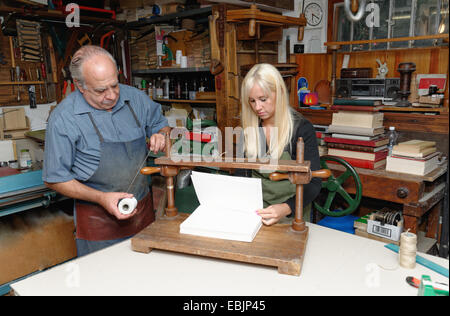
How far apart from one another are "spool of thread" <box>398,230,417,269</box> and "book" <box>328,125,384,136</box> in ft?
4.97

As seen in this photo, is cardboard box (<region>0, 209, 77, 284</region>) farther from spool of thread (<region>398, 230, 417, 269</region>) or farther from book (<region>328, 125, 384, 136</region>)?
spool of thread (<region>398, 230, 417, 269</region>)

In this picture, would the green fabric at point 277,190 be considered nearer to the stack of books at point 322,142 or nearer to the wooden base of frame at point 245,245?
the wooden base of frame at point 245,245

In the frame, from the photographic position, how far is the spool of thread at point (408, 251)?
1241 millimetres

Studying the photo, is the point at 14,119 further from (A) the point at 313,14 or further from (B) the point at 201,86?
(A) the point at 313,14

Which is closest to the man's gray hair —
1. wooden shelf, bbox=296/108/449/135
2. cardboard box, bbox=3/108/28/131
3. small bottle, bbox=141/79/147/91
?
wooden shelf, bbox=296/108/449/135

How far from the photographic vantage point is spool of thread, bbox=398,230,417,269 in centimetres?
124

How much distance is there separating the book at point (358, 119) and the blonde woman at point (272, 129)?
0.98 meters

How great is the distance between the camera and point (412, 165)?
246cm

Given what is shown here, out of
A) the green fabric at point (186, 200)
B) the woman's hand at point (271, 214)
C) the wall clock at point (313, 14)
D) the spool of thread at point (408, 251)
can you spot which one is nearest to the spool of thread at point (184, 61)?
the wall clock at point (313, 14)

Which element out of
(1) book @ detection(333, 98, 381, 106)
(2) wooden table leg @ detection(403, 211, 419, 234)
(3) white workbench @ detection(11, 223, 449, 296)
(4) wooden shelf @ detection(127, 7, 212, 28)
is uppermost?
(4) wooden shelf @ detection(127, 7, 212, 28)

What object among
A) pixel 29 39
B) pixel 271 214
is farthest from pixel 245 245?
pixel 29 39

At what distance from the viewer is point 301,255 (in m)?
1.26
